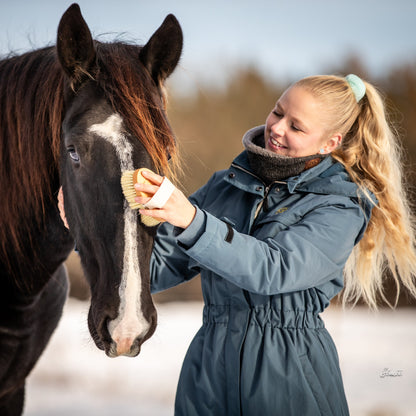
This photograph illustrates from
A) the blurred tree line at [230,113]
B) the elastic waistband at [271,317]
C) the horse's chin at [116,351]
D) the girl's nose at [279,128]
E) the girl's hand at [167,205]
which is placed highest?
the girl's nose at [279,128]

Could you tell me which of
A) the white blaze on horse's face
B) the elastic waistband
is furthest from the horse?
the elastic waistband

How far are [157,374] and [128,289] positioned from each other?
3.88 m

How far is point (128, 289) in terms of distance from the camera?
48.5 inches

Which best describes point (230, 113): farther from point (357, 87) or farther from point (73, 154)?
point (73, 154)

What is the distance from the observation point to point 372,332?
20.5ft

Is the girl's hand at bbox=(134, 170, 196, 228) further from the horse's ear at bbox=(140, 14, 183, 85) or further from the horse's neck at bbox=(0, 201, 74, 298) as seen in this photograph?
the horse's neck at bbox=(0, 201, 74, 298)

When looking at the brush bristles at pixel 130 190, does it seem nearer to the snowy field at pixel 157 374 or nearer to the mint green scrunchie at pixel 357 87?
the mint green scrunchie at pixel 357 87

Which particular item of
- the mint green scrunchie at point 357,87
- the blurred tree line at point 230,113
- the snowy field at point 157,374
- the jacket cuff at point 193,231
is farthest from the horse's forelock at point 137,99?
the blurred tree line at point 230,113

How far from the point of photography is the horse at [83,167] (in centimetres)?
127

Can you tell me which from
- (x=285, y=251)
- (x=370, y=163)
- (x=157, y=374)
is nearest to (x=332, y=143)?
(x=370, y=163)

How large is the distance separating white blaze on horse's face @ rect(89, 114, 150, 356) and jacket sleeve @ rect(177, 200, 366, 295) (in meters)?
0.14

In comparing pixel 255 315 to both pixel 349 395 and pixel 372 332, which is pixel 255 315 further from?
pixel 372 332

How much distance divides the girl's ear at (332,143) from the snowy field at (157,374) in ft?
7.77

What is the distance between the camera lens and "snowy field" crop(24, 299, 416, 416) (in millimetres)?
3967
